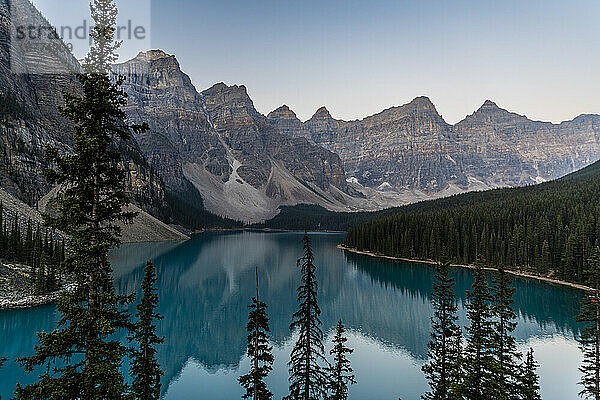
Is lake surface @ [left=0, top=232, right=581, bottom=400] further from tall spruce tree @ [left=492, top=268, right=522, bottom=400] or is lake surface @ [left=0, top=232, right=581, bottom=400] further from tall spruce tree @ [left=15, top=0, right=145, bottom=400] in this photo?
tall spruce tree @ [left=15, top=0, right=145, bottom=400]

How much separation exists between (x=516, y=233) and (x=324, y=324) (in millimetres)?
64650

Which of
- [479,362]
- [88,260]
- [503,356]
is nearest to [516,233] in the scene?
[503,356]

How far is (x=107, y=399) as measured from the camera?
33.1ft

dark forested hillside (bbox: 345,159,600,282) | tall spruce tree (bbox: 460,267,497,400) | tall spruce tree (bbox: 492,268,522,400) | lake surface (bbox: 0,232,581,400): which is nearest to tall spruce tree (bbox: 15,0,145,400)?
tall spruce tree (bbox: 460,267,497,400)

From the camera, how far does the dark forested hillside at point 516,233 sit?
243 feet

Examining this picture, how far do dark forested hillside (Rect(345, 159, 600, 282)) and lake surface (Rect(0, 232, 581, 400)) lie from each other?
985cm

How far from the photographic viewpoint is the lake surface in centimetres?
2905

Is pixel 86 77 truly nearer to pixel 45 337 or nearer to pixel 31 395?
pixel 45 337

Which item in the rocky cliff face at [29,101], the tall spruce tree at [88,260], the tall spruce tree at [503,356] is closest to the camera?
the tall spruce tree at [88,260]

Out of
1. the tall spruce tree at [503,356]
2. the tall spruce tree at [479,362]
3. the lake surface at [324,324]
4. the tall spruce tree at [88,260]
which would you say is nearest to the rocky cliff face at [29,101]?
the lake surface at [324,324]

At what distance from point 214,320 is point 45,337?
39219 millimetres

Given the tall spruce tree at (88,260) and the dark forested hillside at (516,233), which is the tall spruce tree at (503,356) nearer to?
the tall spruce tree at (88,260)

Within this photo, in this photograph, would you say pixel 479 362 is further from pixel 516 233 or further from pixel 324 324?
pixel 516 233

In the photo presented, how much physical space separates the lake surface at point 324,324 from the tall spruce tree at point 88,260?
18990mm
